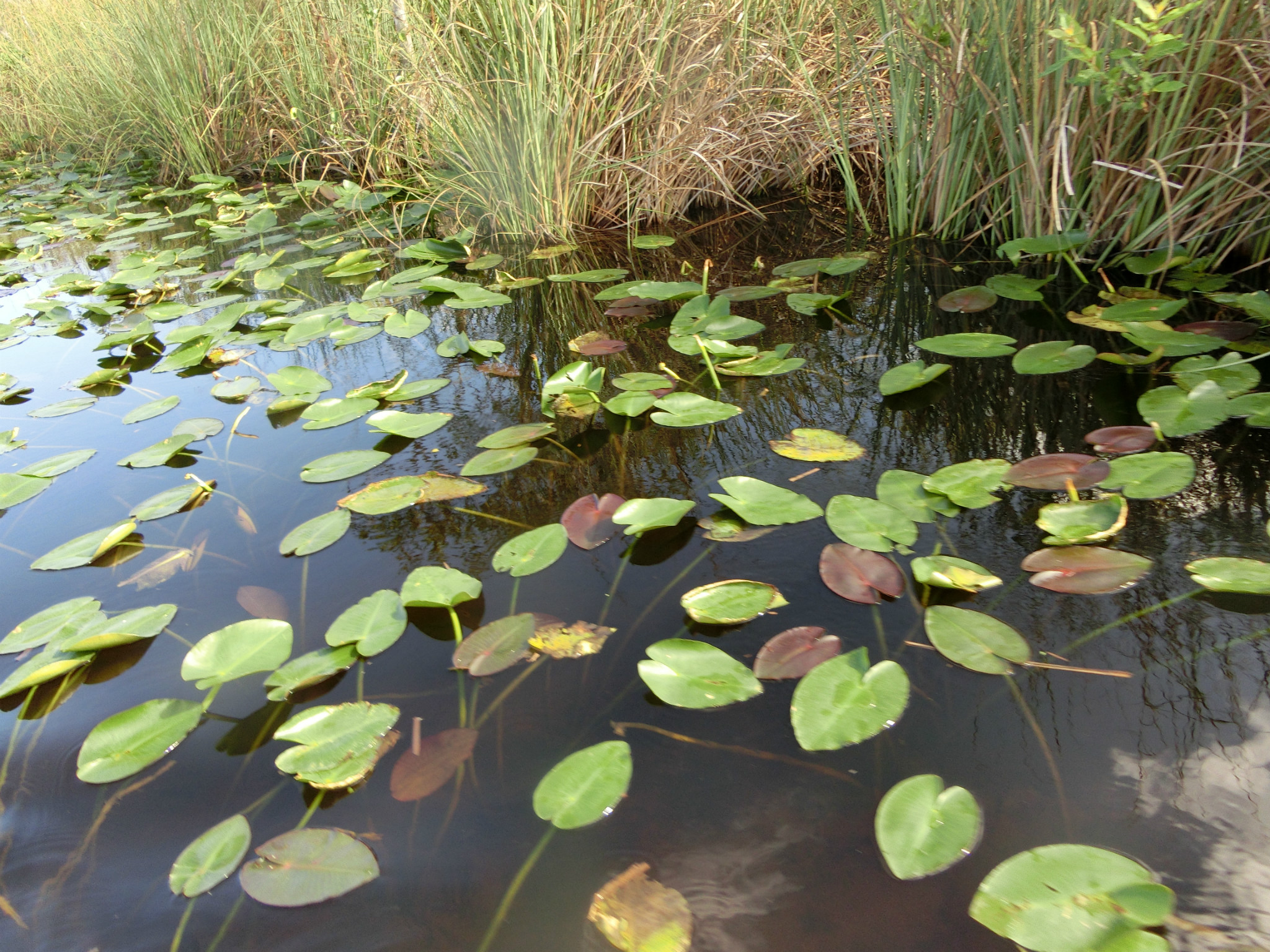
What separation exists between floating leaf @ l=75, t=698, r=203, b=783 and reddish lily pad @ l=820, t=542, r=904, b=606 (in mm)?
723

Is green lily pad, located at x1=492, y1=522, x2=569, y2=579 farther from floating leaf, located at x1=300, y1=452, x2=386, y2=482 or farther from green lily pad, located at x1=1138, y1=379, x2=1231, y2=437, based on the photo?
Answer: green lily pad, located at x1=1138, y1=379, x2=1231, y2=437

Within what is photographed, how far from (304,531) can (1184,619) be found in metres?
1.10

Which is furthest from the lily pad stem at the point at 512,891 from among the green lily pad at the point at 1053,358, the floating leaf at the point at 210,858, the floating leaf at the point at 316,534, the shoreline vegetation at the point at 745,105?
the shoreline vegetation at the point at 745,105

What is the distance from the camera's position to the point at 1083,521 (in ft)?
3.00

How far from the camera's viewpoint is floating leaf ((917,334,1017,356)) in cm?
135

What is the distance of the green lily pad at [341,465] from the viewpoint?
1.23m

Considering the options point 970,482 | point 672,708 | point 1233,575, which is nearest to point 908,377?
point 970,482

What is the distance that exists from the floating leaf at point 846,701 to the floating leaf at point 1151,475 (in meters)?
0.46

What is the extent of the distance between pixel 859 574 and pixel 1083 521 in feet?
0.94

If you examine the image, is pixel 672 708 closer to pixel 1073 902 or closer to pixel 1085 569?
pixel 1073 902

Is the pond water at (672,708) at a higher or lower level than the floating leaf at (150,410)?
lower

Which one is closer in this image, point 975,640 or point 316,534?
point 975,640

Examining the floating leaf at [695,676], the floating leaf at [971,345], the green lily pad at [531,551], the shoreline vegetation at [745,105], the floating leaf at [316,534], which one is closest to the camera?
the floating leaf at [695,676]

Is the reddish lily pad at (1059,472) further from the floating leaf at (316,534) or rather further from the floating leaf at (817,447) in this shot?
the floating leaf at (316,534)
